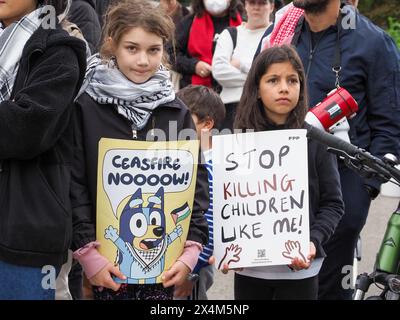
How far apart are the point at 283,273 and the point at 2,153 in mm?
1386

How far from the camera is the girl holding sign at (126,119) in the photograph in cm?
374

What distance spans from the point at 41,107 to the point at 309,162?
4.48ft

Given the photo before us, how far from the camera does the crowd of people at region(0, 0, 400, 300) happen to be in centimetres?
350

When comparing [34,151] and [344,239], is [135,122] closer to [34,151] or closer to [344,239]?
[34,151]

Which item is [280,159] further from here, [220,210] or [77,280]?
[77,280]

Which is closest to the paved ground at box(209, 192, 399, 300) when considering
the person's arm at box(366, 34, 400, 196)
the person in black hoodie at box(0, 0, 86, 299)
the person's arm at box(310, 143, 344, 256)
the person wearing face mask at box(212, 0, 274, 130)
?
the person's arm at box(366, 34, 400, 196)

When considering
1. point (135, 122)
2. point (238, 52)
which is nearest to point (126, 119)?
point (135, 122)

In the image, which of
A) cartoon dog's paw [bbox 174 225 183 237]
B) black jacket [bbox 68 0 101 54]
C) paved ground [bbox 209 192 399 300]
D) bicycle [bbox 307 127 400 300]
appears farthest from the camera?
paved ground [bbox 209 192 399 300]

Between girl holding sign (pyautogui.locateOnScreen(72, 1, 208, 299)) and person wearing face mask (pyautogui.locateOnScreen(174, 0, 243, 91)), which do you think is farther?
person wearing face mask (pyautogui.locateOnScreen(174, 0, 243, 91))

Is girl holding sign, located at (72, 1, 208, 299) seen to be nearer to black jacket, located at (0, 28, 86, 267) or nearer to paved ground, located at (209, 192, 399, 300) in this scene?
black jacket, located at (0, 28, 86, 267)

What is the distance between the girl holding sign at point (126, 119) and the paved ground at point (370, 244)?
241cm

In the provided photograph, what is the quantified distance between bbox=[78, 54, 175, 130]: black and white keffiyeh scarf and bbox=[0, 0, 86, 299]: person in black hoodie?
18cm

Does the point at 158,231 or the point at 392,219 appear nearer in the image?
the point at 392,219

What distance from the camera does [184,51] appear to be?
8.58 meters
